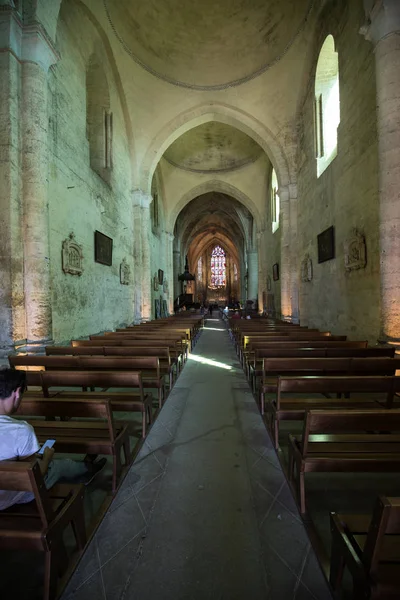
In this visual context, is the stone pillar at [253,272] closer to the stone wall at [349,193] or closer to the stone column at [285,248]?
the stone column at [285,248]

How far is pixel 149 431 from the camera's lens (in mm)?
3291

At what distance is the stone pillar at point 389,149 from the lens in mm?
4566

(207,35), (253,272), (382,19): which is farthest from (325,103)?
(253,272)

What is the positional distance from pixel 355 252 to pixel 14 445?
668cm

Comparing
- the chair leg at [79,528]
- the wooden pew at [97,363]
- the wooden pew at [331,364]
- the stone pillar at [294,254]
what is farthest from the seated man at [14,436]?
the stone pillar at [294,254]

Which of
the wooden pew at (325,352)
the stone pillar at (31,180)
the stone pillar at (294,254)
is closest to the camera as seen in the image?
the wooden pew at (325,352)

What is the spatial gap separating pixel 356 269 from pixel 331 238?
1713mm

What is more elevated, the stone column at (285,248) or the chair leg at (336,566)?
the stone column at (285,248)

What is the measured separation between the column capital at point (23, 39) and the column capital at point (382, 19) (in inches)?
218

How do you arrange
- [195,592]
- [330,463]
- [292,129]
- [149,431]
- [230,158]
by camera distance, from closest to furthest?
1. [195,592]
2. [330,463]
3. [149,431]
4. [292,129]
5. [230,158]

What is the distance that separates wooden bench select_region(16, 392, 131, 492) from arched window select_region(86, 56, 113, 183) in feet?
28.6

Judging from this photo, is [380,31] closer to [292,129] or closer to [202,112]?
[292,129]

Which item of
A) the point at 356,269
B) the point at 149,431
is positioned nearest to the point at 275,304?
Result: the point at 356,269

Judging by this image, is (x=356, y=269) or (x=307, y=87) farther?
(x=307, y=87)
